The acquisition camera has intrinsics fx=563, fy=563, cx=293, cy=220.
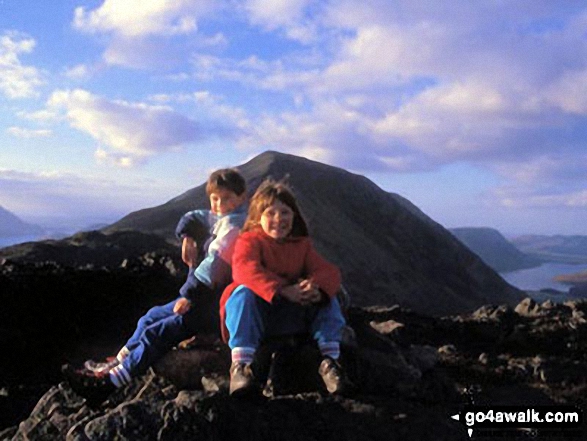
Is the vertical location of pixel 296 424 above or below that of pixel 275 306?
below

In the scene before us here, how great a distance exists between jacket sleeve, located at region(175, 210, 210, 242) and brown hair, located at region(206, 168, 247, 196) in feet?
0.98

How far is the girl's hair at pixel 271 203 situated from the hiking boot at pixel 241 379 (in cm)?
101

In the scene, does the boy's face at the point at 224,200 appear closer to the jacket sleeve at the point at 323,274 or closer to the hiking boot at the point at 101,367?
the jacket sleeve at the point at 323,274

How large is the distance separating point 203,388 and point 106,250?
15.6m

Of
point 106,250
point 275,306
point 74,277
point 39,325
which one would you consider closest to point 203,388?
point 275,306

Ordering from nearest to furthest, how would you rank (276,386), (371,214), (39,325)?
(276,386)
(39,325)
(371,214)

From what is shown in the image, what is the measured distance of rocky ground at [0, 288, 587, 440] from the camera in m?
3.30

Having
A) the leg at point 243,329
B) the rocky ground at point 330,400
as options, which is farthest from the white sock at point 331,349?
the leg at point 243,329

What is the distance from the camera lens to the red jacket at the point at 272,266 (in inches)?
150

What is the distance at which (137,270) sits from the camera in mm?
11125

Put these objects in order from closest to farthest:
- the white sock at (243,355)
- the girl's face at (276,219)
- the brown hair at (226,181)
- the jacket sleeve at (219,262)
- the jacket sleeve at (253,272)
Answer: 1. the white sock at (243,355)
2. the jacket sleeve at (253,272)
3. the girl's face at (276,219)
4. the jacket sleeve at (219,262)
5. the brown hair at (226,181)

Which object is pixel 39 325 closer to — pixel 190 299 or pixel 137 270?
pixel 137 270

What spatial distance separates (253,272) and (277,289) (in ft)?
0.66

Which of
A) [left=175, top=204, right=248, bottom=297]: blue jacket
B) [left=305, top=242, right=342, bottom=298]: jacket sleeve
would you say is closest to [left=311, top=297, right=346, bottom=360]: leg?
[left=305, top=242, right=342, bottom=298]: jacket sleeve
